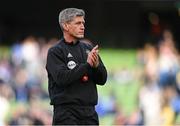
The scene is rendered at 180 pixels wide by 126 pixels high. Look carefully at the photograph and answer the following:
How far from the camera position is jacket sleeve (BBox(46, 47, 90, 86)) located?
6270 millimetres

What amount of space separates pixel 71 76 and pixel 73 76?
2cm

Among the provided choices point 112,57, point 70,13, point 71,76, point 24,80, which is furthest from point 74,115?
point 24,80

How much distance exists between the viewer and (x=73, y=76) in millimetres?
6270

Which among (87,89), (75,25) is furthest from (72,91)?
(75,25)

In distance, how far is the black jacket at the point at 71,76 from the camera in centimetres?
630

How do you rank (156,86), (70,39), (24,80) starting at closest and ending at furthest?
1. (70,39)
2. (156,86)
3. (24,80)

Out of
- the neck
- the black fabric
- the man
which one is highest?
the neck

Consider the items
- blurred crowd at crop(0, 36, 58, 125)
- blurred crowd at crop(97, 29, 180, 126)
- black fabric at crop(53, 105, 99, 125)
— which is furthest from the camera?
blurred crowd at crop(0, 36, 58, 125)

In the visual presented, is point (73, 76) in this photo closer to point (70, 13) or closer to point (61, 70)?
point (61, 70)

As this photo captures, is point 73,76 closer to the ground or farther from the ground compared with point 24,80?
farther from the ground

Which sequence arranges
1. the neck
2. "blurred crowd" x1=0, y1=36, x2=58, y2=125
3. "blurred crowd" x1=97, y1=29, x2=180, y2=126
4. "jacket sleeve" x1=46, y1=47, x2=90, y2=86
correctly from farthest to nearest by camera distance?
"blurred crowd" x1=0, y1=36, x2=58, y2=125
"blurred crowd" x1=97, y1=29, x2=180, y2=126
the neck
"jacket sleeve" x1=46, y1=47, x2=90, y2=86

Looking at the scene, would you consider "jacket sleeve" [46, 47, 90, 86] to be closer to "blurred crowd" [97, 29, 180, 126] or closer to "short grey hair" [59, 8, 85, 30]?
"short grey hair" [59, 8, 85, 30]

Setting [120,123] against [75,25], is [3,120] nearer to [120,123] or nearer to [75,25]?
[120,123]

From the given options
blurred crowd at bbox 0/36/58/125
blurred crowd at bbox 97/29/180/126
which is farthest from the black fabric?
blurred crowd at bbox 0/36/58/125
